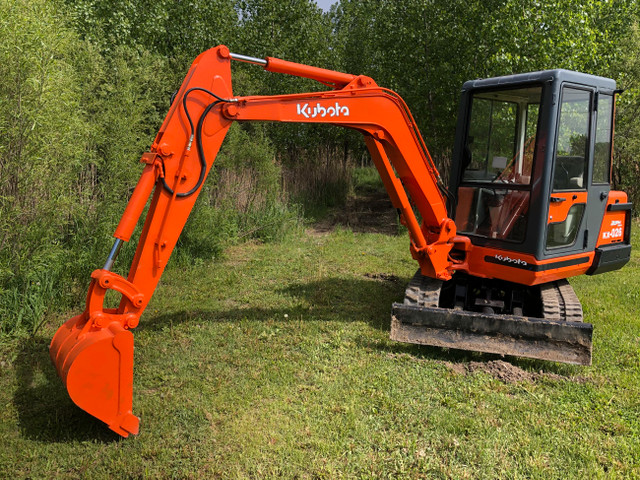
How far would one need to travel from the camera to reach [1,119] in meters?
4.43

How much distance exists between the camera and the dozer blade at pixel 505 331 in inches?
168

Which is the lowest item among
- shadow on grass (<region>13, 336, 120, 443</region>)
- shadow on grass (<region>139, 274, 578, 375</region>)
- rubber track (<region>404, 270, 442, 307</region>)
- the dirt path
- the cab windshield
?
shadow on grass (<region>13, 336, 120, 443</region>)

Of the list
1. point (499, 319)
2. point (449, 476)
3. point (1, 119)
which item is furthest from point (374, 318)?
point (1, 119)

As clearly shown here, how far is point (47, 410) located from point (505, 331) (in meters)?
3.75

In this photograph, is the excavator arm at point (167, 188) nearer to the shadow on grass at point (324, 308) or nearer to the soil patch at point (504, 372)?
the shadow on grass at point (324, 308)

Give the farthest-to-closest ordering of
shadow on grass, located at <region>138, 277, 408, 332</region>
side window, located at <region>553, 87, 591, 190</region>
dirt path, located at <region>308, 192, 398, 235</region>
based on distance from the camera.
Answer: dirt path, located at <region>308, 192, 398, 235</region>, shadow on grass, located at <region>138, 277, 408, 332</region>, side window, located at <region>553, 87, 591, 190</region>

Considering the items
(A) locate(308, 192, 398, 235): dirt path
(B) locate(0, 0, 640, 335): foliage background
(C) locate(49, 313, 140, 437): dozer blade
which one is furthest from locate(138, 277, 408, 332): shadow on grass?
(A) locate(308, 192, 398, 235): dirt path

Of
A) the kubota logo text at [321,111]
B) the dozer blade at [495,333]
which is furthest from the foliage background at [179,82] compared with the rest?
the dozer blade at [495,333]

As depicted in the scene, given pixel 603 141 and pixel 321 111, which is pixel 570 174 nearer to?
pixel 603 141

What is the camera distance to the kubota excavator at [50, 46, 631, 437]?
3.39 m

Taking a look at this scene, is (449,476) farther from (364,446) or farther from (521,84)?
(521,84)

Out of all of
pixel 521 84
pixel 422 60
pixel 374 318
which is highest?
pixel 422 60

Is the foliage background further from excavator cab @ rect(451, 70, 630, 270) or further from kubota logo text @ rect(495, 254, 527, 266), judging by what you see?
kubota logo text @ rect(495, 254, 527, 266)

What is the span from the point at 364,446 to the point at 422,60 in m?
10.4
